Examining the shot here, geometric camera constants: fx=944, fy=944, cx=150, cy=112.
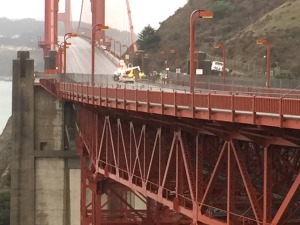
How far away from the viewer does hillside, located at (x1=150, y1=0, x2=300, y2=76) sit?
92.1 m

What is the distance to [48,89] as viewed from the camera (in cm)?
5203

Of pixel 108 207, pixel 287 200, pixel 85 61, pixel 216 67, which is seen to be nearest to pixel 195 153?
pixel 287 200

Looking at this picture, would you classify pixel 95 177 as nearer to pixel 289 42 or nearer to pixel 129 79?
pixel 129 79

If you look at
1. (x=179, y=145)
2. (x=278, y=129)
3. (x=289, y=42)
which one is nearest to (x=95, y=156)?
(x=179, y=145)

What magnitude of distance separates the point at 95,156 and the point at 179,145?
15029 millimetres

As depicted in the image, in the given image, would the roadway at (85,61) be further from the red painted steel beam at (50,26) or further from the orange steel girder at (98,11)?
the orange steel girder at (98,11)

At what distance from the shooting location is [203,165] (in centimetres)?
2784

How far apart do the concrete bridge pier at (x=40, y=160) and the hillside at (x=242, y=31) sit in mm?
36099

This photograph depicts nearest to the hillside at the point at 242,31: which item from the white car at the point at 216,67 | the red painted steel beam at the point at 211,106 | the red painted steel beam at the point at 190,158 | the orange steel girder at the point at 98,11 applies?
the white car at the point at 216,67

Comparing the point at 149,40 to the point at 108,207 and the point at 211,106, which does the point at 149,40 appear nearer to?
the point at 108,207

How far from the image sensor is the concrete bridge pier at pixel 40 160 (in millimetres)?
50875

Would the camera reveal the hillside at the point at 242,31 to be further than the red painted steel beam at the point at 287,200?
Yes

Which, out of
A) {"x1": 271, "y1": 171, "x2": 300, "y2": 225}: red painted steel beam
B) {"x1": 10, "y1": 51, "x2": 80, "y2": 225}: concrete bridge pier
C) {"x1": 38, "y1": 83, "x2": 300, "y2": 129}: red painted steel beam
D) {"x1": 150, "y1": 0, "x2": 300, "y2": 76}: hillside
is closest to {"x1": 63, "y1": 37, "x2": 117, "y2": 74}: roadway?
{"x1": 150, "y1": 0, "x2": 300, "y2": 76}: hillside

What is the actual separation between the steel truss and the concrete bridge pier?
10406 millimetres
